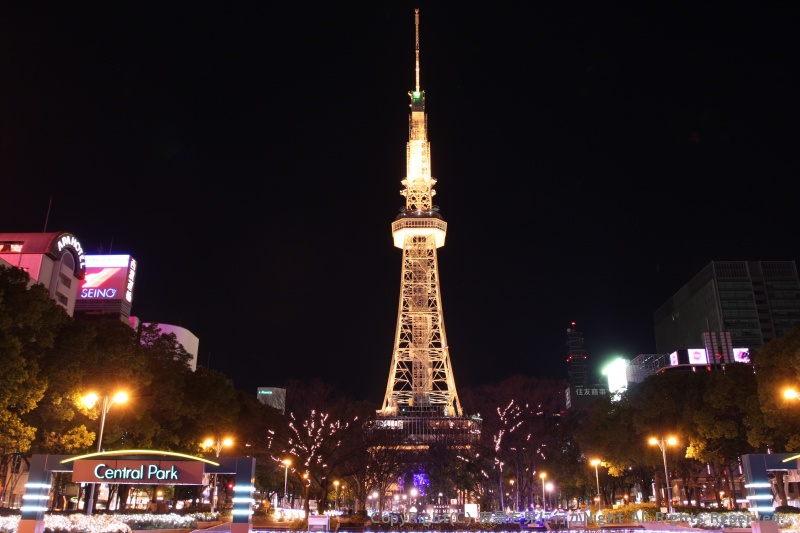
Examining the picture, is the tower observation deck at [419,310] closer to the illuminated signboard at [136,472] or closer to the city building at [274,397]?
the city building at [274,397]

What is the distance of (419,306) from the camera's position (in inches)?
4058

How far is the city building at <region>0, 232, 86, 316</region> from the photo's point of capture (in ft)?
213

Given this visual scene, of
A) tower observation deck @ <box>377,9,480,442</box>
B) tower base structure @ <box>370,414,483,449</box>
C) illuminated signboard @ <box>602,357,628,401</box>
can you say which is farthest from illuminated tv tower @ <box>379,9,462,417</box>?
illuminated signboard @ <box>602,357,628,401</box>

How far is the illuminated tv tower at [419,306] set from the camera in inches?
3905

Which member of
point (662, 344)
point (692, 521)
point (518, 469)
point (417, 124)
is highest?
point (417, 124)

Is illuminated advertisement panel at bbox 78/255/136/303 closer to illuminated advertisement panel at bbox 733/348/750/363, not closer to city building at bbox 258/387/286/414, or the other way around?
city building at bbox 258/387/286/414

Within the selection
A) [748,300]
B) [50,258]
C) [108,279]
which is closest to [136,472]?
[50,258]

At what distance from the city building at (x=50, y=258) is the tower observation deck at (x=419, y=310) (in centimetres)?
4199

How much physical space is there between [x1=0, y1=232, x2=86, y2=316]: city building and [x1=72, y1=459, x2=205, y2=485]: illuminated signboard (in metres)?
44.7

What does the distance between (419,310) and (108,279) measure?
42.5 meters

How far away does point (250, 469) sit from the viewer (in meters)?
25.5

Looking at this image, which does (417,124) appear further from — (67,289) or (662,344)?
(662,344)

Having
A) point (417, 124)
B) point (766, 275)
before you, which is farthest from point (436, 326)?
point (766, 275)

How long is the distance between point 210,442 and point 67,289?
2970 cm
